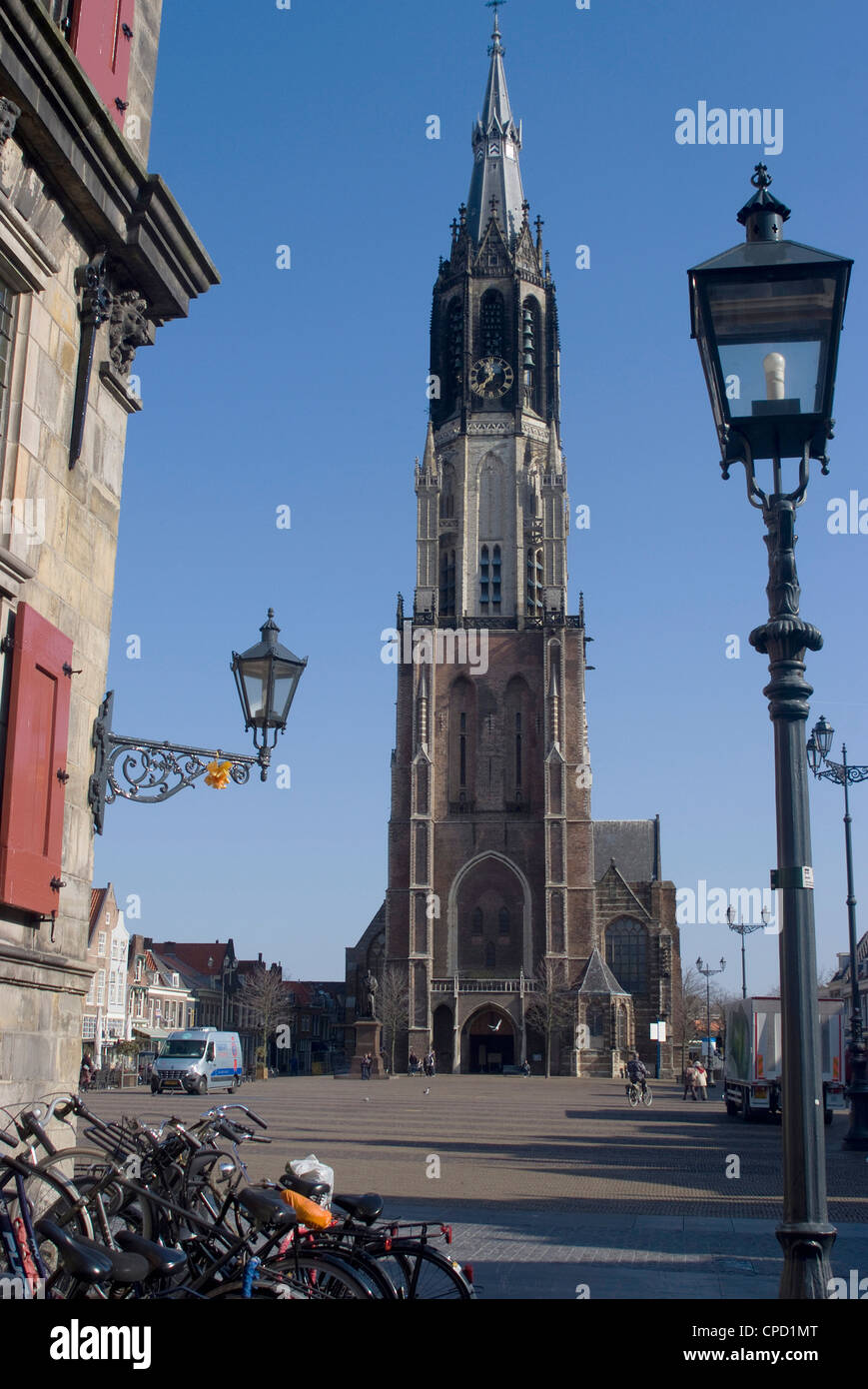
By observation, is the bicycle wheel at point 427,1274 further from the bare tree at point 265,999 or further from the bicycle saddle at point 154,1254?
the bare tree at point 265,999

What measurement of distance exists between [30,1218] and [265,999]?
73.4 m

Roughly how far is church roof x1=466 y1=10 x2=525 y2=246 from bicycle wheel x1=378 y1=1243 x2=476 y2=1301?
87.6 metres

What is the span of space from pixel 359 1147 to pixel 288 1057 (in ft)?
251

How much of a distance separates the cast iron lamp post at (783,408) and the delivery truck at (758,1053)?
24.1 meters

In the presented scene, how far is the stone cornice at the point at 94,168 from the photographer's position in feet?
24.6

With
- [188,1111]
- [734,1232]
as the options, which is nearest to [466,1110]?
[188,1111]

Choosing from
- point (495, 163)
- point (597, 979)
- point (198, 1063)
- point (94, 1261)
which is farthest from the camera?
point (495, 163)

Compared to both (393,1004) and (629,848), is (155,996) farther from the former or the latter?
(629,848)

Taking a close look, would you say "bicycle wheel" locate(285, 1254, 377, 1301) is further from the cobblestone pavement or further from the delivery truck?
the delivery truck

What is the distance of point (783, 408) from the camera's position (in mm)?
6043

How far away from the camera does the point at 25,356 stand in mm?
8039

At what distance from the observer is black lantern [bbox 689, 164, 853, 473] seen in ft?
19.5

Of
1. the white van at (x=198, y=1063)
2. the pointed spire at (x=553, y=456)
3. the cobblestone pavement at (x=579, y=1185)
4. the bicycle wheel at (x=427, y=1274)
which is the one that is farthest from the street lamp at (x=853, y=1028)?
the pointed spire at (x=553, y=456)

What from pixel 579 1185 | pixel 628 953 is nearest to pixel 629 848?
pixel 628 953
